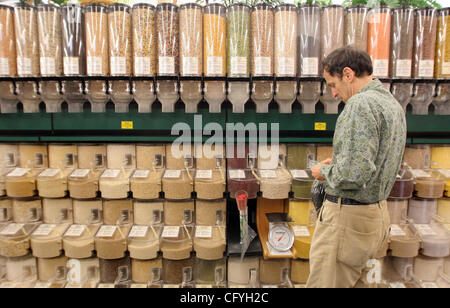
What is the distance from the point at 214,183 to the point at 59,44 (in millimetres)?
1215

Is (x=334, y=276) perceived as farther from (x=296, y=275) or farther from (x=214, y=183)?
(x=214, y=183)

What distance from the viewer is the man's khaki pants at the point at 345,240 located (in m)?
1.38

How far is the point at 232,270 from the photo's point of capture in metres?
1.96

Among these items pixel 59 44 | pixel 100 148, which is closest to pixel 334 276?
pixel 100 148

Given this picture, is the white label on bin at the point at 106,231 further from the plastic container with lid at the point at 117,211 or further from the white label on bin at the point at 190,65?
the white label on bin at the point at 190,65

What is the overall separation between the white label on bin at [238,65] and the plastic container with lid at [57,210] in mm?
1309

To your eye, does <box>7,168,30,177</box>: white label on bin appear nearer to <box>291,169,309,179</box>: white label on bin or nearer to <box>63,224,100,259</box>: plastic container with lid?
<box>63,224,100,259</box>: plastic container with lid

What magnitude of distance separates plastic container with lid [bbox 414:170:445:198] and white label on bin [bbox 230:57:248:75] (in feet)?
4.20

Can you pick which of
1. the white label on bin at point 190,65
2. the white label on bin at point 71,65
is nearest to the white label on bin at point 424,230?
the white label on bin at point 190,65

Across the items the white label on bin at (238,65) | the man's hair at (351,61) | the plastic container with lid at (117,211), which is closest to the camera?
the man's hair at (351,61)

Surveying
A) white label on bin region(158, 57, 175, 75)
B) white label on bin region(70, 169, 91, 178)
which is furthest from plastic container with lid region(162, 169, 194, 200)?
white label on bin region(158, 57, 175, 75)

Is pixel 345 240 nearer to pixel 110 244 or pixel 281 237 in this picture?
pixel 281 237

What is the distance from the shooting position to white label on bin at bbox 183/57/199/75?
177 cm

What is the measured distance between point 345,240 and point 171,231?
1013 mm
